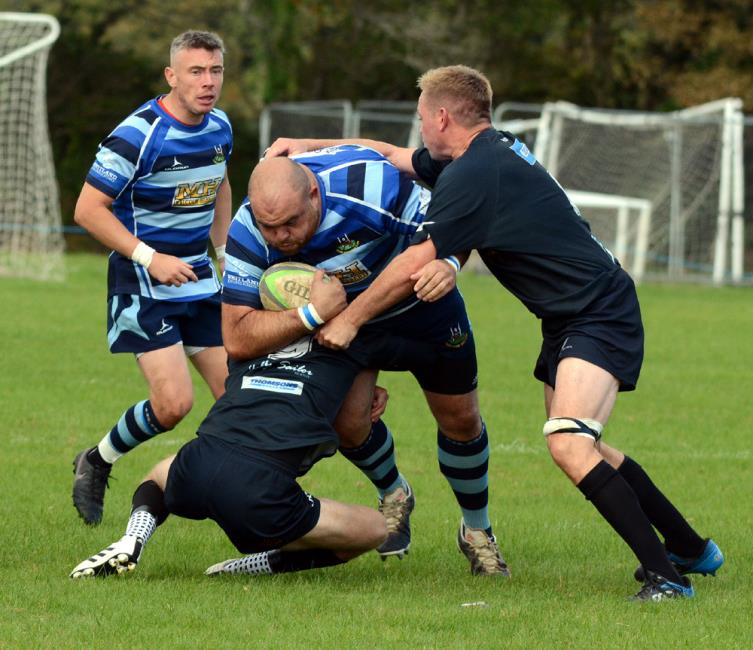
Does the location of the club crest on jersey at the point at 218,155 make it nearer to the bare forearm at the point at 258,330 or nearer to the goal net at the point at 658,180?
the bare forearm at the point at 258,330

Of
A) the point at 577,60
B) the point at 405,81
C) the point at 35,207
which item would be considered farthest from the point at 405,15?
the point at 35,207

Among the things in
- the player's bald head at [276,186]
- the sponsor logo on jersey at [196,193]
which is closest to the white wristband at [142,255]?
the sponsor logo on jersey at [196,193]

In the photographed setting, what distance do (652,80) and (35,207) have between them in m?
18.6

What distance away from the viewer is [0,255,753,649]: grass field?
496cm

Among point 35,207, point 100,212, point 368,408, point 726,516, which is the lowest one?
point 35,207

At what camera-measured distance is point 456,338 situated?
6242 mm

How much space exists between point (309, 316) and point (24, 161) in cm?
1648

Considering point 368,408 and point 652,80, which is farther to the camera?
point 652,80

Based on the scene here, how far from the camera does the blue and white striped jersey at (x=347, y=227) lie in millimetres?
5867

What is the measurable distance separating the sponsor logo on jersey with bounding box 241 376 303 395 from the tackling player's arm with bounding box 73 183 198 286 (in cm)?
117

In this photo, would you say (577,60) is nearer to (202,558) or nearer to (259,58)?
(259,58)

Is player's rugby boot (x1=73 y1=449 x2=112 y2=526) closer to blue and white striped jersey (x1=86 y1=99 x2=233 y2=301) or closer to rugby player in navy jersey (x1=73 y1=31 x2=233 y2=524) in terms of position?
rugby player in navy jersey (x1=73 y1=31 x2=233 y2=524)

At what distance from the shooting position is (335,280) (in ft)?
19.1

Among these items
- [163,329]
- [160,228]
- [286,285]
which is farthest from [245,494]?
[160,228]
